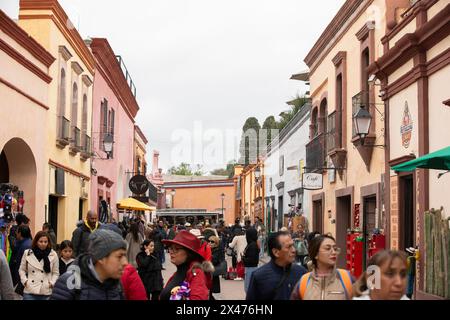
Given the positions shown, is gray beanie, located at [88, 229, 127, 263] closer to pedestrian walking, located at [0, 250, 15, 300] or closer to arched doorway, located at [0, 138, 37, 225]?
pedestrian walking, located at [0, 250, 15, 300]

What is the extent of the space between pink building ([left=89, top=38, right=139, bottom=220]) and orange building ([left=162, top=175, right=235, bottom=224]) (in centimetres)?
2713

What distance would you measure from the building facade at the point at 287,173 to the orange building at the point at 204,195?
25116mm

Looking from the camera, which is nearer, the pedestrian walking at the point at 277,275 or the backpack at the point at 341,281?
the backpack at the point at 341,281

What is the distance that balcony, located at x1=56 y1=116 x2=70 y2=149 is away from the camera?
63.8 feet

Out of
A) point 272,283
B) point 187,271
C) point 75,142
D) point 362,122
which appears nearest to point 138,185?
point 75,142

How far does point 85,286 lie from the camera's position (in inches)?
183

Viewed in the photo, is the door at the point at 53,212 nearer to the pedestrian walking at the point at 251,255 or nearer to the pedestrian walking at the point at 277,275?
the pedestrian walking at the point at 251,255

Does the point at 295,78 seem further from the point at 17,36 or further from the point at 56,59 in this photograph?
the point at 17,36

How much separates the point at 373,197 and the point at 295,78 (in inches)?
584

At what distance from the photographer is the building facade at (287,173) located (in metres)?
26.6

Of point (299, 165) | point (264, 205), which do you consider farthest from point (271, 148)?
point (299, 165)

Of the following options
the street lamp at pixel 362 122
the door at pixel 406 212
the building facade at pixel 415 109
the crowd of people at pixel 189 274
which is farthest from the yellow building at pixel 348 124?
the crowd of people at pixel 189 274
